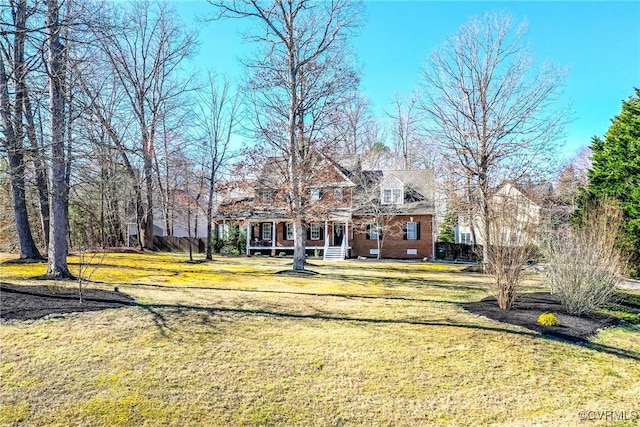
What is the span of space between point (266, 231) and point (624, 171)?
19.8 metres

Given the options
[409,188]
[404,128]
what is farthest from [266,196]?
[404,128]

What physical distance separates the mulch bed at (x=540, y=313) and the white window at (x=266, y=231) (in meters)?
20.2

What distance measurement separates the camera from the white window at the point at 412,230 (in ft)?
82.2

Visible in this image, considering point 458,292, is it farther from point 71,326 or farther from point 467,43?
point 467,43

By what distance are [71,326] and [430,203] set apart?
22.6 m

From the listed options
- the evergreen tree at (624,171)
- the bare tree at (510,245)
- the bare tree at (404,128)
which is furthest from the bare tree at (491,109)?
the bare tree at (404,128)

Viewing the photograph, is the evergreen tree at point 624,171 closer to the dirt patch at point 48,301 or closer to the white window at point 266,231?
the dirt patch at point 48,301

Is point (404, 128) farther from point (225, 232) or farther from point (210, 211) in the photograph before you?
point (210, 211)

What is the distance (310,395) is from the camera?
3855 millimetres

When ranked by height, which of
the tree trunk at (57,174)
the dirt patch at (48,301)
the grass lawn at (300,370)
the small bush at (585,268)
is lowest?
the grass lawn at (300,370)

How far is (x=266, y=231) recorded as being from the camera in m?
27.3

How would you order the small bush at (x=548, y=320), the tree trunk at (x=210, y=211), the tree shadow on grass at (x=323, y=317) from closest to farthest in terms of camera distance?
the tree shadow on grass at (x=323, y=317)
the small bush at (x=548, y=320)
the tree trunk at (x=210, y=211)

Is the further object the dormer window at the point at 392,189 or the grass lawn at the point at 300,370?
the dormer window at the point at 392,189

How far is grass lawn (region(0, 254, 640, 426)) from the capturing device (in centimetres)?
354
